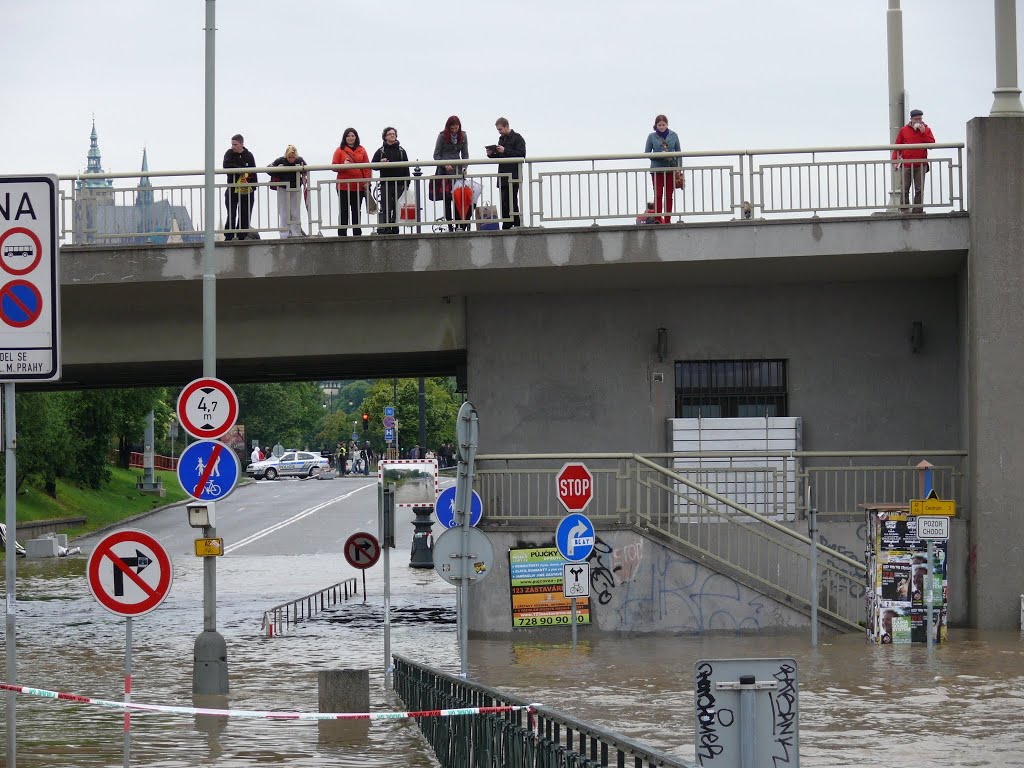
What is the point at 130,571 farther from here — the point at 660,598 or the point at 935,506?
the point at 660,598

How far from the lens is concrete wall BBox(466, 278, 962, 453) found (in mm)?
25219

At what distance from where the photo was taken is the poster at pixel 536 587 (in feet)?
77.5

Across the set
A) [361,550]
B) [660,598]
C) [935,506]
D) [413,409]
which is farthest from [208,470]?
[413,409]

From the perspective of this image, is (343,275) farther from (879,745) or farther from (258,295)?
(879,745)

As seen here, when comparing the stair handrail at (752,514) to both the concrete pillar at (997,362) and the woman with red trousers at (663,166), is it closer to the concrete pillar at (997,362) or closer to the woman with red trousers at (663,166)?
the concrete pillar at (997,362)

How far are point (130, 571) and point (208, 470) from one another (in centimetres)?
540

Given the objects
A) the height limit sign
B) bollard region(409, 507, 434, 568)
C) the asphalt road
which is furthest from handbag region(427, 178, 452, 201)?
the asphalt road

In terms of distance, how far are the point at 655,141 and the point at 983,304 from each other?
17.9 ft

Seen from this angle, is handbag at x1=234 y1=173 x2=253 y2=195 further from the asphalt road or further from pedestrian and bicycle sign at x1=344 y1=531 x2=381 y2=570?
the asphalt road

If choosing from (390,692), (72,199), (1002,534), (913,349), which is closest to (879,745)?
(390,692)

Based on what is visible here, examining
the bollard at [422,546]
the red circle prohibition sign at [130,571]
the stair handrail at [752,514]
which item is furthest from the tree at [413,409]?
the red circle prohibition sign at [130,571]

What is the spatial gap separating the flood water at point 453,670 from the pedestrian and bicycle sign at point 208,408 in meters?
3.04

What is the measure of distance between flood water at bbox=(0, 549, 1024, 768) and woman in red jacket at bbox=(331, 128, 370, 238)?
6409 millimetres

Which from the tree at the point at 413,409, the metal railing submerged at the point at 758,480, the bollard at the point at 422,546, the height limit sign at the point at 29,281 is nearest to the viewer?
the height limit sign at the point at 29,281
